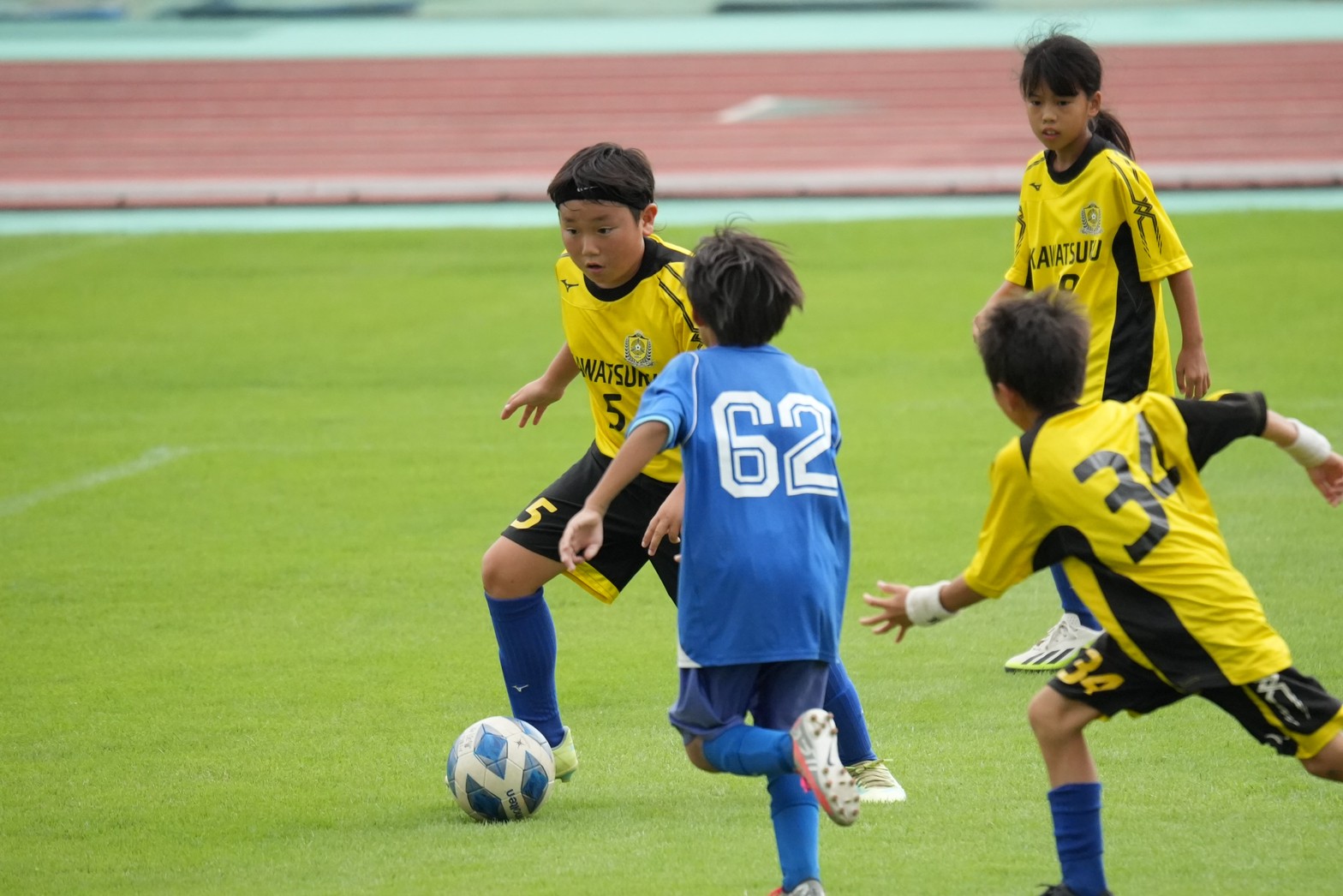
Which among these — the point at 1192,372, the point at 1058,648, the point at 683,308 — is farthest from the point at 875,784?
the point at 1192,372

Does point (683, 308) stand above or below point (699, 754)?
above

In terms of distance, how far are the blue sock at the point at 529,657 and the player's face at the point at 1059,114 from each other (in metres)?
2.24

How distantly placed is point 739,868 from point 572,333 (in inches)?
65.9

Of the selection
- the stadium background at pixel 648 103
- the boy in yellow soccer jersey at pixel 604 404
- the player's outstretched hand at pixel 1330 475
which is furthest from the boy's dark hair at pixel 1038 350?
the stadium background at pixel 648 103

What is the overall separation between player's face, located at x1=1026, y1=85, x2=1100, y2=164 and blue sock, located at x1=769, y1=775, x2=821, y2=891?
2.59 m

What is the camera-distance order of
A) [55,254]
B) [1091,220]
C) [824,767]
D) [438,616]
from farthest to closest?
[55,254] < [438,616] < [1091,220] < [824,767]

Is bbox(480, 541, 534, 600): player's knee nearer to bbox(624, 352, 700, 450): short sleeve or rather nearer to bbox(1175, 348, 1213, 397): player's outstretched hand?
bbox(624, 352, 700, 450): short sleeve

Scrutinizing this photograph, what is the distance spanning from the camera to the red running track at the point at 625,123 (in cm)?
1986

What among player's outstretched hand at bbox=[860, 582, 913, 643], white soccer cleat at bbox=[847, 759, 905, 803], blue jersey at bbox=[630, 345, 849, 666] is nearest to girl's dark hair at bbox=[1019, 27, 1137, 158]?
blue jersey at bbox=[630, 345, 849, 666]

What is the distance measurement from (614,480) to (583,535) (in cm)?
15

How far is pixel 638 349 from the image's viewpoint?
4.80 meters

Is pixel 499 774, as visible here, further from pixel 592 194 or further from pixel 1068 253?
pixel 1068 253

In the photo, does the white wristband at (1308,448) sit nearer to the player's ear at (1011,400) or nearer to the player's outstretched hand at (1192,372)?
the player's ear at (1011,400)

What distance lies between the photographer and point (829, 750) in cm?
349
